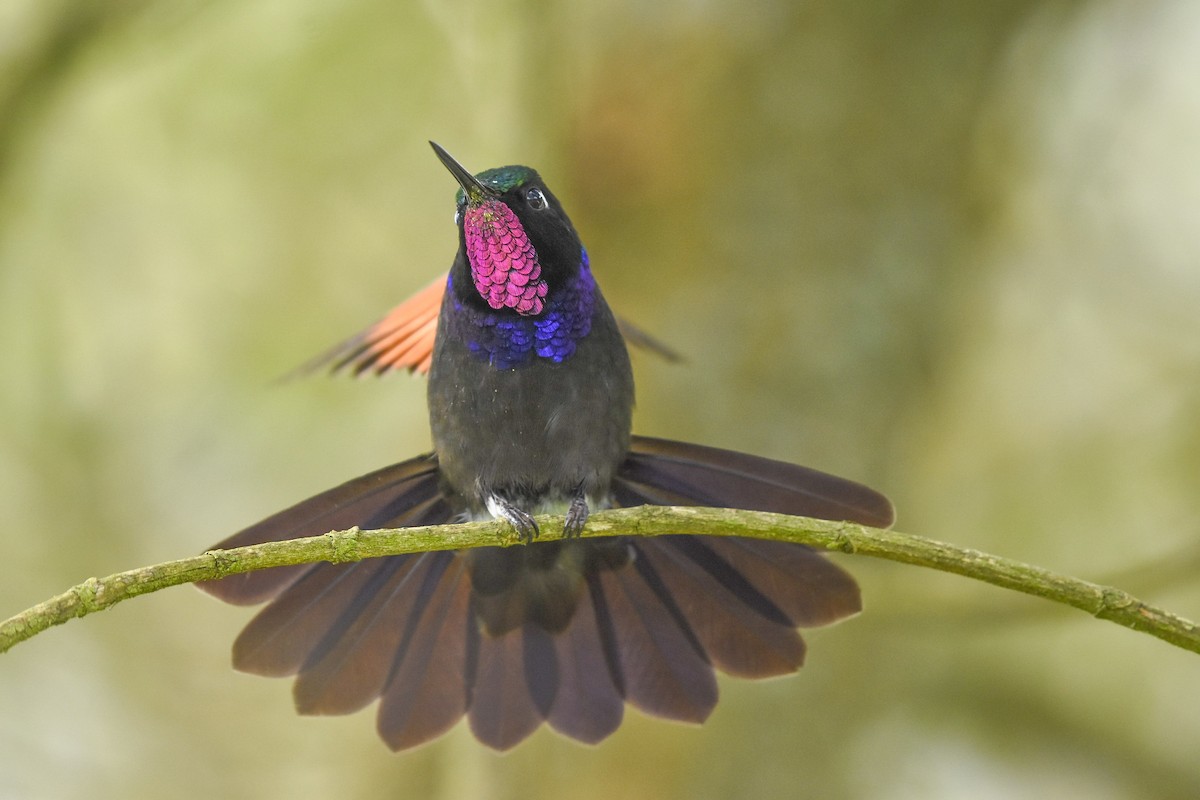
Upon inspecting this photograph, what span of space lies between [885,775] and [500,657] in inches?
77.3

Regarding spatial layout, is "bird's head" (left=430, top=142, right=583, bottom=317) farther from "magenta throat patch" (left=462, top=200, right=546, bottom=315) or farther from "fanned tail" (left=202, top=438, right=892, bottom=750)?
"fanned tail" (left=202, top=438, right=892, bottom=750)

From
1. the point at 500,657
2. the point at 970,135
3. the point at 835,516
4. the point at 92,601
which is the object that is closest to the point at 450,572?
the point at 500,657

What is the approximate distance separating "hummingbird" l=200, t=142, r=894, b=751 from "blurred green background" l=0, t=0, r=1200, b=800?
2.76 feet

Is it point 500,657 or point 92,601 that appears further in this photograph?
point 500,657

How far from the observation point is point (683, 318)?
4.57 m

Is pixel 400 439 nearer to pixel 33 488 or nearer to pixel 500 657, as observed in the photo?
pixel 33 488

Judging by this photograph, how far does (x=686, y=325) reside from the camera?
180 inches

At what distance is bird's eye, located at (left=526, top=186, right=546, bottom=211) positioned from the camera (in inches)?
135

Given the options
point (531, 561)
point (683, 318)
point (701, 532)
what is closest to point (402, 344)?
point (531, 561)

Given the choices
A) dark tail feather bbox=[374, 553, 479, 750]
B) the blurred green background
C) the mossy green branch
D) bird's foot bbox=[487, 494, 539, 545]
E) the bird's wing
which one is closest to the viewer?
the mossy green branch

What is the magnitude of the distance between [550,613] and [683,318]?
131cm

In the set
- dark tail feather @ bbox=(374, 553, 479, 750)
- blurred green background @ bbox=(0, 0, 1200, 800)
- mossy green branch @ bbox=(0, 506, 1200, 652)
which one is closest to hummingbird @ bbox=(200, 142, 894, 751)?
dark tail feather @ bbox=(374, 553, 479, 750)

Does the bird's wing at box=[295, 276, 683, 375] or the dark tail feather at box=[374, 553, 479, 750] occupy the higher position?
the bird's wing at box=[295, 276, 683, 375]

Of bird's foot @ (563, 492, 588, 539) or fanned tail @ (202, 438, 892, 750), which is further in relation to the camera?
fanned tail @ (202, 438, 892, 750)
